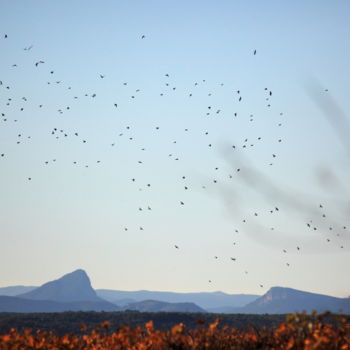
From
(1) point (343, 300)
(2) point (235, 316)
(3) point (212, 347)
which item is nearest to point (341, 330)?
(1) point (343, 300)

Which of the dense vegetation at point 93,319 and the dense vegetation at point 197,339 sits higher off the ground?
the dense vegetation at point 93,319

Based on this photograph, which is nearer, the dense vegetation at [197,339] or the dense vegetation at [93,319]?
the dense vegetation at [197,339]

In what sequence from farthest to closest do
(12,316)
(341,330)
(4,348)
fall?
(12,316)
(341,330)
(4,348)

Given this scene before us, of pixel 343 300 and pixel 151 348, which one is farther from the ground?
pixel 343 300

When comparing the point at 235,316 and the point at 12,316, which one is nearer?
the point at 235,316

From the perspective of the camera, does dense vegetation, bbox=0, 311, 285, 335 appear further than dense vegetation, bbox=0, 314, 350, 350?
Yes

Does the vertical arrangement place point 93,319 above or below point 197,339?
above

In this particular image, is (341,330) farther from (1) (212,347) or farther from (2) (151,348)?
(2) (151,348)

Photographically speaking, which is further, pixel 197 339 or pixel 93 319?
pixel 93 319

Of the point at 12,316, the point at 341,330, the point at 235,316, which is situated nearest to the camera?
the point at 341,330

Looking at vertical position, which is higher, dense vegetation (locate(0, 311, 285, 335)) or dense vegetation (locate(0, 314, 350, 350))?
dense vegetation (locate(0, 311, 285, 335))
